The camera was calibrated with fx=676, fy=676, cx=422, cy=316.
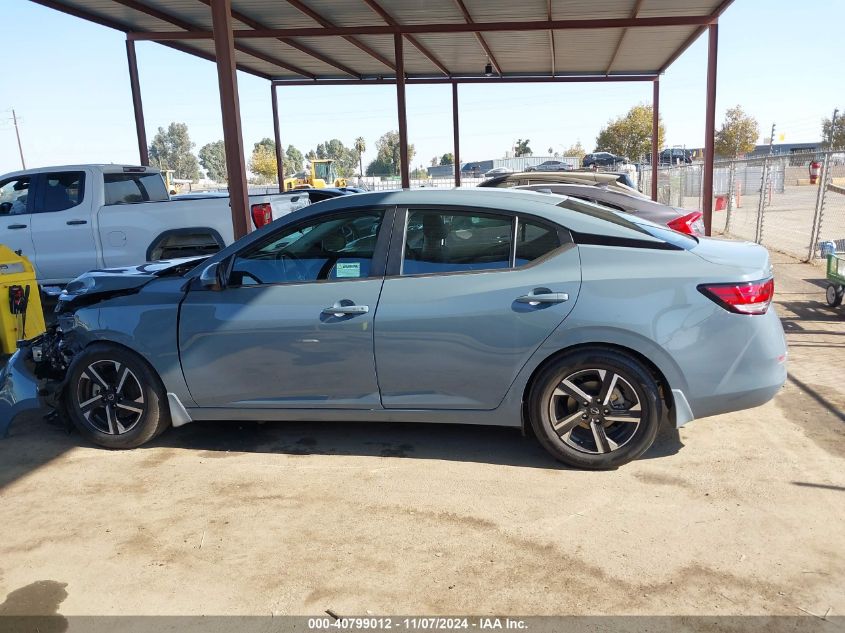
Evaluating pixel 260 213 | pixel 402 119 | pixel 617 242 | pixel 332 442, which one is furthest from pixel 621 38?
pixel 332 442

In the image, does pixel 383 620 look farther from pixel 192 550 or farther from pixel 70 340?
pixel 70 340

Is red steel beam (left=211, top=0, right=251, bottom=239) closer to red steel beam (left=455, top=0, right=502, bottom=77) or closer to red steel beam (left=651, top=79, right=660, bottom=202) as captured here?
red steel beam (left=455, top=0, right=502, bottom=77)

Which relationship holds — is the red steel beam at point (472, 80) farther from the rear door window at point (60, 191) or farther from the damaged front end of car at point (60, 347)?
the damaged front end of car at point (60, 347)

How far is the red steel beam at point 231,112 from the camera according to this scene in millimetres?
6961

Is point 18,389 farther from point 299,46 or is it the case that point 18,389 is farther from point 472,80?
point 472,80

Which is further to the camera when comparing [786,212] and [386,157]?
[386,157]

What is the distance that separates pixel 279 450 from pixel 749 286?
313cm

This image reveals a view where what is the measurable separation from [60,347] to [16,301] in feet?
7.37

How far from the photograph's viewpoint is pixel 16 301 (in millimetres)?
6535

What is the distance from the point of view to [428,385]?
4129mm

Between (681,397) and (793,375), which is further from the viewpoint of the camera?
(793,375)

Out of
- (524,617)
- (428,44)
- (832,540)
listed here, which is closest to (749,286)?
(832,540)

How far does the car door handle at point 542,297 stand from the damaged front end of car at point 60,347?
239cm

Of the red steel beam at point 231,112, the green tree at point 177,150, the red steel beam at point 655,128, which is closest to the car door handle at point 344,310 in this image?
the red steel beam at point 231,112
